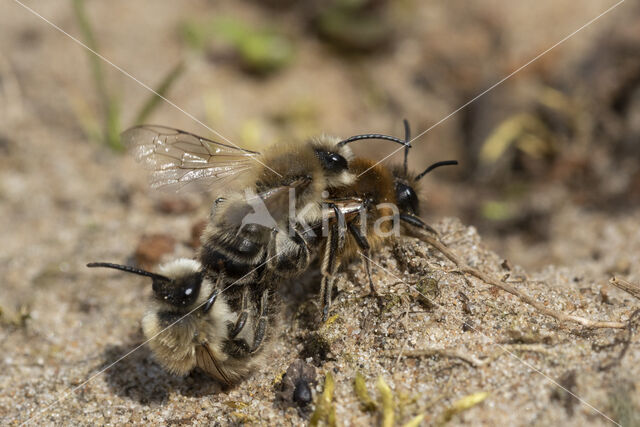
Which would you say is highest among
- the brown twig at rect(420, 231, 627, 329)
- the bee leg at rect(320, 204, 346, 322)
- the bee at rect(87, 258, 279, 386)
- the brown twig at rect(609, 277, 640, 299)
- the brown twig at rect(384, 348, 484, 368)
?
the brown twig at rect(609, 277, 640, 299)

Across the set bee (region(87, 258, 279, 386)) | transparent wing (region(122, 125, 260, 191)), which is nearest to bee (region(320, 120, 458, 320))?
bee (region(87, 258, 279, 386))

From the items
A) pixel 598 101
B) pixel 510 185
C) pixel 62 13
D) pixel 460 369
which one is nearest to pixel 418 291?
pixel 460 369

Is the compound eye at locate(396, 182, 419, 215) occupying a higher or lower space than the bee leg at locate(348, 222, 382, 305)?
higher

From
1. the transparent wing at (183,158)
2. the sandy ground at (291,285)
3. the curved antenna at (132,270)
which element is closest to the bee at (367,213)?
the sandy ground at (291,285)

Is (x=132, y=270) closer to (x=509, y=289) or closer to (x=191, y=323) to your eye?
(x=191, y=323)

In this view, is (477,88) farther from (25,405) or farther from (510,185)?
(25,405)

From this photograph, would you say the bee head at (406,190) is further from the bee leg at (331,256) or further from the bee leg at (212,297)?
the bee leg at (212,297)

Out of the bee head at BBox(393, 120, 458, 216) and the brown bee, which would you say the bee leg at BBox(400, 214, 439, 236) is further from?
the brown bee
